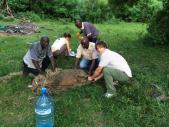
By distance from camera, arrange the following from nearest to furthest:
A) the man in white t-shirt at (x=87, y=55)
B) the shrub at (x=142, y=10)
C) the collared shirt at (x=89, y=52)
→ the man in white t-shirt at (x=87, y=55)
the collared shirt at (x=89, y=52)
the shrub at (x=142, y=10)

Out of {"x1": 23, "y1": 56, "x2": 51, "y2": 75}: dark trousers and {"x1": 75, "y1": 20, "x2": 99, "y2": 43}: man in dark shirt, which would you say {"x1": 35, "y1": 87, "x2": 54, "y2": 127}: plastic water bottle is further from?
{"x1": 75, "y1": 20, "x2": 99, "y2": 43}: man in dark shirt

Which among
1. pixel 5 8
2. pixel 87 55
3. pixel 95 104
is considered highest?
pixel 87 55

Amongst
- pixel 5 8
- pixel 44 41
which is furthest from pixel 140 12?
pixel 44 41

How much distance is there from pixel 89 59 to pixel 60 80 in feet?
4.07

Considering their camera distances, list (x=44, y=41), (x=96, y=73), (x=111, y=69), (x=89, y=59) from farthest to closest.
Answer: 1. (x=89, y=59)
2. (x=44, y=41)
3. (x=96, y=73)
4. (x=111, y=69)

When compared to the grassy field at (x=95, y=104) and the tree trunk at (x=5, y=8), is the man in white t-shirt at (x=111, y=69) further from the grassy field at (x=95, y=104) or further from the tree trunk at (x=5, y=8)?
the tree trunk at (x=5, y=8)

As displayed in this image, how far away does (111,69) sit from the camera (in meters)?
7.85

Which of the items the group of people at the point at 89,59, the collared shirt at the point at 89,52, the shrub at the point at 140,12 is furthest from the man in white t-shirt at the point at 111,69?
the shrub at the point at 140,12

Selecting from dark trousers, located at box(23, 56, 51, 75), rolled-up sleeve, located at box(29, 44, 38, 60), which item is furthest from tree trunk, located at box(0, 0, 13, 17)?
rolled-up sleeve, located at box(29, 44, 38, 60)

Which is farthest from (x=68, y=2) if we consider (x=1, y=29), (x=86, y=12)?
(x=1, y=29)

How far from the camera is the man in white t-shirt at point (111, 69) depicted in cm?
779

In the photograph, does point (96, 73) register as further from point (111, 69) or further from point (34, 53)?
point (34, 53)

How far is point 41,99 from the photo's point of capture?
6.53 meters

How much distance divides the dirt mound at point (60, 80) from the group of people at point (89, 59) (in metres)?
0.21
